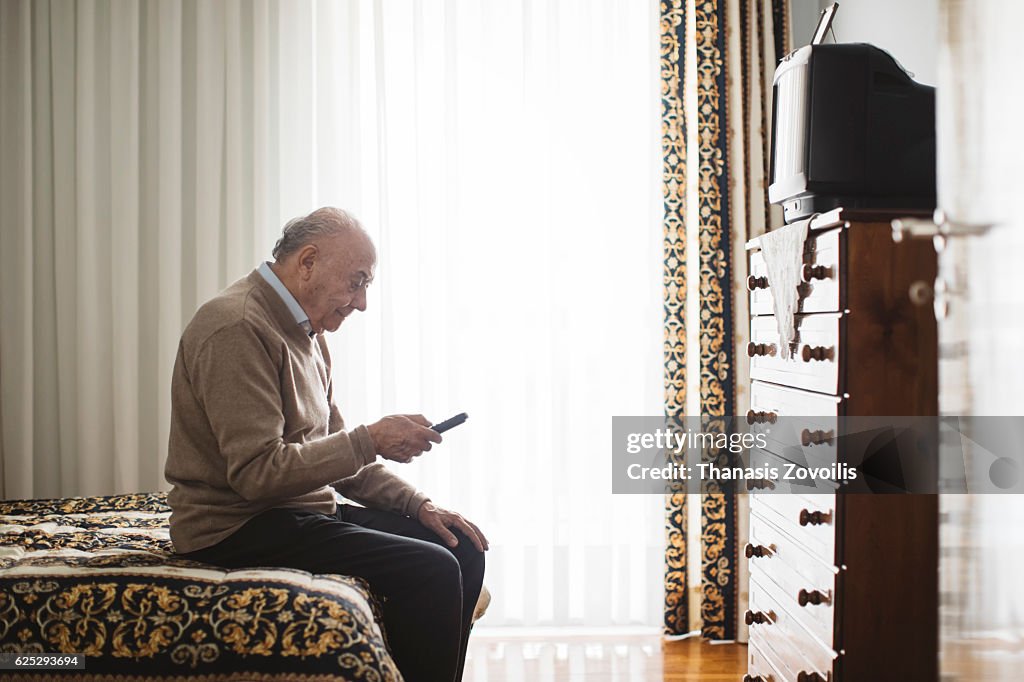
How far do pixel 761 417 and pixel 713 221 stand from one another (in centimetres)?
109

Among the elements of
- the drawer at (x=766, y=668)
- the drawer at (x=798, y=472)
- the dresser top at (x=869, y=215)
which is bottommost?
the drawer at (x=766, y=668)

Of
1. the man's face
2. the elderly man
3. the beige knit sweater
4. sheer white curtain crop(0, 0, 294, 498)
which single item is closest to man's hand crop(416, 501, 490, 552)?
the elderly man

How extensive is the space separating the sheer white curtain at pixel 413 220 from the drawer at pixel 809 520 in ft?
3.49

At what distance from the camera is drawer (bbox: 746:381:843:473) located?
5.81 feet

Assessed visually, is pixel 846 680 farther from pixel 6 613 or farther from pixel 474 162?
pixel 474 162

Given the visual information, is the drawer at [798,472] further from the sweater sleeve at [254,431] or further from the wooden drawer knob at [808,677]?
the sweater sleeve at [254,431]

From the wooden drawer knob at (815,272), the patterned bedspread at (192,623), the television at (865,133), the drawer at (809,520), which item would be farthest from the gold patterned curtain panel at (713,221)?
the patterned bedspread at (192,623)

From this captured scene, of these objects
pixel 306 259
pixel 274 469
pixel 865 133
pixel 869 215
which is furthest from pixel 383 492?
pixel 865 133

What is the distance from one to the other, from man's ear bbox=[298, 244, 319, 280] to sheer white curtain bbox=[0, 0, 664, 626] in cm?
119

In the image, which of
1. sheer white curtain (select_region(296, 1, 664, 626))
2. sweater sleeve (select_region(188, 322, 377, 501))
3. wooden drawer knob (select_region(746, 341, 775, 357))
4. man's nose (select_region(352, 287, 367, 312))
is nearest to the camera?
sweater sleeve (select_region(188, 322, 377, 501))

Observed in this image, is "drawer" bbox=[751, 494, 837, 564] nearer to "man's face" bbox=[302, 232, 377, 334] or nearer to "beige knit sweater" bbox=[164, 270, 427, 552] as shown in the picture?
"beige knit sweater" bbox=[164, 270, 427, 552]

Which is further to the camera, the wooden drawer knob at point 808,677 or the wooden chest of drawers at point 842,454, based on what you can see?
the wooden drawer knob at point 808,677

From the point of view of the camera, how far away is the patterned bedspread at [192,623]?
144 centimetres

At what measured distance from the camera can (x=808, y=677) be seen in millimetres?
1843
